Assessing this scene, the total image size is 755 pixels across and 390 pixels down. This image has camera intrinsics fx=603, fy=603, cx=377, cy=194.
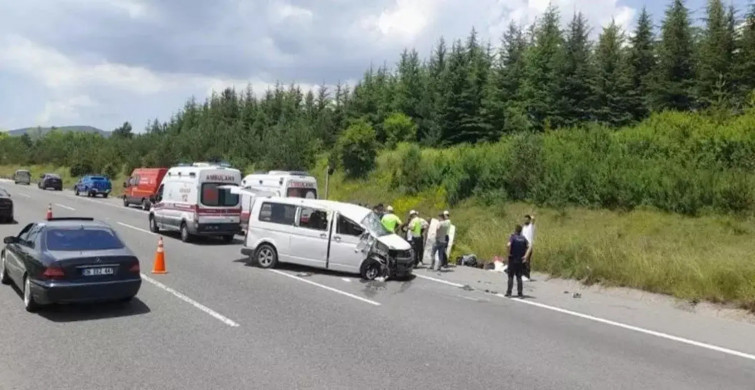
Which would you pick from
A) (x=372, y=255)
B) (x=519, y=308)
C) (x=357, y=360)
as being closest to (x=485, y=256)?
(x=372, y=255)

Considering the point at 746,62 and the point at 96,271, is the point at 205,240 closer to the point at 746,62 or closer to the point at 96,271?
the point at 96,271

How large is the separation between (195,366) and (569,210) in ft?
73.1

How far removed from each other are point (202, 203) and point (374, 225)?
8039 millimetres

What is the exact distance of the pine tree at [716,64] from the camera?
1405 inches

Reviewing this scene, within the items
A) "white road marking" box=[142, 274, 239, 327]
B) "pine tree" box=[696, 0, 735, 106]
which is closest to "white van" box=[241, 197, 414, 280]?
"white road marking" box=[142, 274, 239, 327]

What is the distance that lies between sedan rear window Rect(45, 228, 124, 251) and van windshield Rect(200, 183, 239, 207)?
10.5m

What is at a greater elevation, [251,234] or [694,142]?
[694,142]

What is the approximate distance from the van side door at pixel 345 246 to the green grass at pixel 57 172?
50.0 meters

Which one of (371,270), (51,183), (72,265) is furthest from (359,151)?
(51,183)

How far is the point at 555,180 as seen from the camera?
28.2 metres

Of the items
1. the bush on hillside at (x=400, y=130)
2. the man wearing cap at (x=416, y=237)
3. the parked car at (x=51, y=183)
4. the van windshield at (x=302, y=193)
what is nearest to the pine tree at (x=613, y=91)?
the bush on hillside at (x=400, y=130)

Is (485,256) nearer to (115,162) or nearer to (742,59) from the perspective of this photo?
(742,59)

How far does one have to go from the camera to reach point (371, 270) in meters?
15.2

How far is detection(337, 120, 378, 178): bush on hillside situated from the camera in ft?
140
